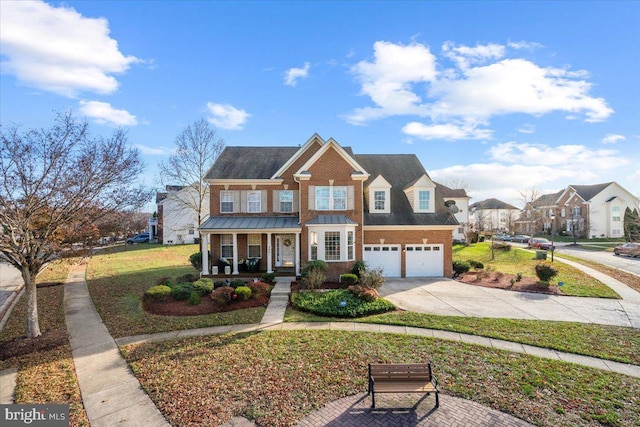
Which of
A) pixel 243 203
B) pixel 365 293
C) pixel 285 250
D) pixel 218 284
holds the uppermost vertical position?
pixel 243 203

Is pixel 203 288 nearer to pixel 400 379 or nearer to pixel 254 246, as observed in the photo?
pixel 254 246

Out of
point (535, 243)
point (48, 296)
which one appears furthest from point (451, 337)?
point (535, 243)

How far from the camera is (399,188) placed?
77.0ft

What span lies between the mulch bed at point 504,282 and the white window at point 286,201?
12.8 m

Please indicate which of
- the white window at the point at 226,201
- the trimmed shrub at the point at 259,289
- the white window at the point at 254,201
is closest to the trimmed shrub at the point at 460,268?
the trimmed shrub at the point at 259,289

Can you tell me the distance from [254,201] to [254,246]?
3.23 metres

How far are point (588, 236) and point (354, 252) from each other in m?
57.2

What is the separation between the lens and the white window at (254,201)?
21.5 m

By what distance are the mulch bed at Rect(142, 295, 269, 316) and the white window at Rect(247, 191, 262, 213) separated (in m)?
8.06

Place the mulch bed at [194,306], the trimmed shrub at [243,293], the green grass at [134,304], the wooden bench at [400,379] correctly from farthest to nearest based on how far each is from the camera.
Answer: the trimmed shrub at [243,293] < the mulch bed at [194,306] < the green grass at [134,304] < the wooden bench at [400,379]

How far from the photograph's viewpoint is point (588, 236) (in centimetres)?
5347

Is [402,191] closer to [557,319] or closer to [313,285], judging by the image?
[313,285]

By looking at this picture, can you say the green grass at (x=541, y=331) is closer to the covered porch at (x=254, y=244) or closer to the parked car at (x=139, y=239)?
the covered porch at (x=254, y=244)

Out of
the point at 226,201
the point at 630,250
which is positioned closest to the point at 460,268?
the point at 226,201
